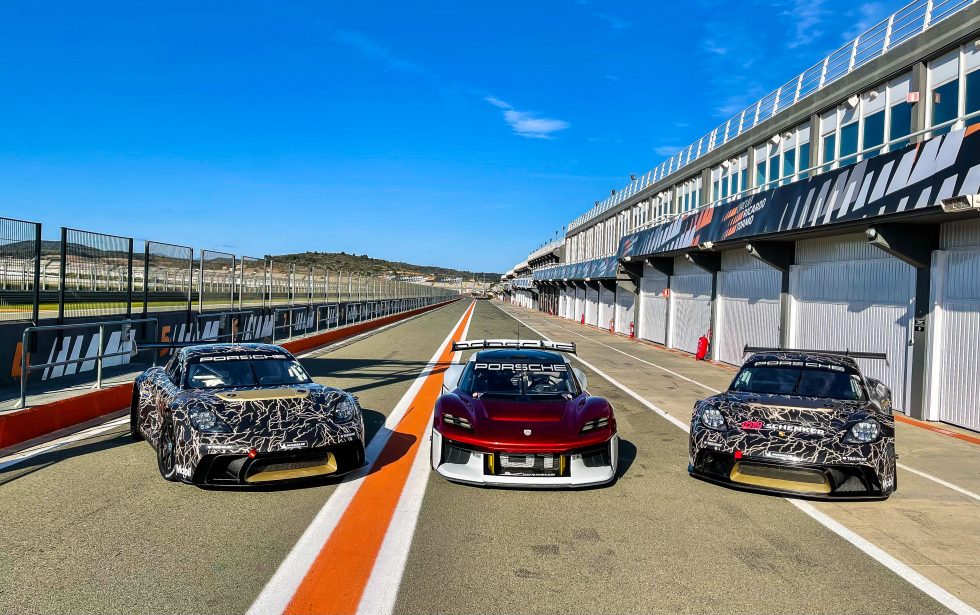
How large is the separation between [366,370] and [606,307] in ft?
112

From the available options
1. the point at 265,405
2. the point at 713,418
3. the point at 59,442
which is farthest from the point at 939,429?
the point at 59,442

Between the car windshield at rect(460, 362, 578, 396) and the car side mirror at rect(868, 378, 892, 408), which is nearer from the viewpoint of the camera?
the car side mirror at rect(868, 378, 892, 408)

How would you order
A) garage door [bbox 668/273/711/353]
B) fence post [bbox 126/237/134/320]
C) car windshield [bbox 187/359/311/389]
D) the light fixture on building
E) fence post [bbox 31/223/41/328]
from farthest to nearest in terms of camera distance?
1. garage door [bbox 668/273/711/353]
2. fence post [bbox 126/237/134/320]
3. fence post [bbox 31/223/41/328]
4. the light fixture on building
5. car windshield [bbox 187/359/311/389]

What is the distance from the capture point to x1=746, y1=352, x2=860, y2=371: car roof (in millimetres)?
7859

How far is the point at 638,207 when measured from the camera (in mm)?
42062

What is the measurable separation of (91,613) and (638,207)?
134 feet

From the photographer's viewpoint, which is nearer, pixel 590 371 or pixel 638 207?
pixel 590 371

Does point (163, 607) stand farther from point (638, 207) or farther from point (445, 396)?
point (638, 207)

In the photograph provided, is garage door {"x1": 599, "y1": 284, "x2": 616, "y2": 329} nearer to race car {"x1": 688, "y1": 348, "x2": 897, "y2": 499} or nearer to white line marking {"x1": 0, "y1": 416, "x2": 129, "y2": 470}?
white line marking {"x1": 0, "y1": 416, "x2": 129, "y2": 470}

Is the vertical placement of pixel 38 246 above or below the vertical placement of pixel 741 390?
above

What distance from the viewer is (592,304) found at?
181ft

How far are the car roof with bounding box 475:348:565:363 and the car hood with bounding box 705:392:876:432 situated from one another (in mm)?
1948

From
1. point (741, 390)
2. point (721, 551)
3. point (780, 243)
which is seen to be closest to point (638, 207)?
point (780, 243)

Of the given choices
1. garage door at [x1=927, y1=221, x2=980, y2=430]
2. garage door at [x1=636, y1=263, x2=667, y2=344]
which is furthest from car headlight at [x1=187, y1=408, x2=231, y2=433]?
garage door at [x1=636, y1=263, x2=667, y2=344]
